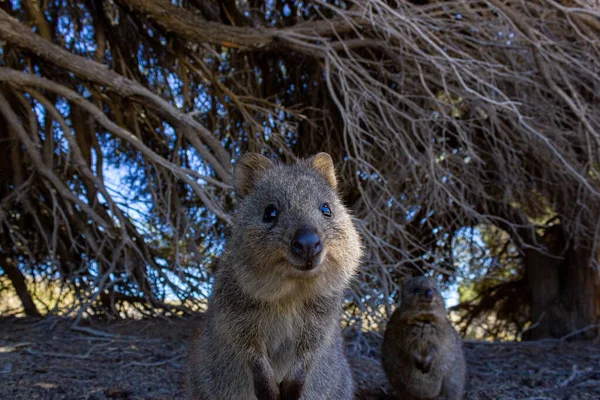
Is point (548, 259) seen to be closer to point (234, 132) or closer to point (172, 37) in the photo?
point (234, 132)

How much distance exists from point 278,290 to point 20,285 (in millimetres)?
5351

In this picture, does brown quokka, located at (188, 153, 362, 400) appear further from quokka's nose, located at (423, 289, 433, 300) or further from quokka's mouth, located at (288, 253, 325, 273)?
quokka's nose, located at (423, 289, 433, 300)

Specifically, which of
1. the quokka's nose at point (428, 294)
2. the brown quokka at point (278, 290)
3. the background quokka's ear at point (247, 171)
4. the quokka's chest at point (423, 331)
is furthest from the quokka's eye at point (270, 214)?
the quokka's chest at point (423, 331)

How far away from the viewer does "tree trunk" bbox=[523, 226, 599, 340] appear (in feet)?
24.5

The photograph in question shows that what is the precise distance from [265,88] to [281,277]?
505 centimetres

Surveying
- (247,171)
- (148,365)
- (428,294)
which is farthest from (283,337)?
(148,365)

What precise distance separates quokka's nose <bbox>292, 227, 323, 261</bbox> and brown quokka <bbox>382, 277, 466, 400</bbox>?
7.48 feet

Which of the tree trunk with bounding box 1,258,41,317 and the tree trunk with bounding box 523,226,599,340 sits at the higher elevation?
the tree trunk with bounding box 523,226,599,340

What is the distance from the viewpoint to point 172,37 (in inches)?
259

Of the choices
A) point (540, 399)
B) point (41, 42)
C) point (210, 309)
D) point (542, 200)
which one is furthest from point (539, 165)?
point (41, 42)

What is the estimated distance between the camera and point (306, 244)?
2773 mm

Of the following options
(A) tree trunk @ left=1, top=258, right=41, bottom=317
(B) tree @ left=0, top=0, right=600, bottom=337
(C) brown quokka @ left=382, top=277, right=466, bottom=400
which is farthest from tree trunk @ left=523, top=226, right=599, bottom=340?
(A) tree trunk @ left=1, top=258, right=41, bottom=317

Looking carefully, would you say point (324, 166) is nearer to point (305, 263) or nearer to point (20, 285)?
point (305, 263)

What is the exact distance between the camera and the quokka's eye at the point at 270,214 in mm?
3088
